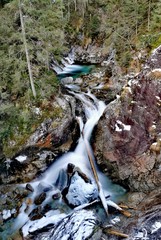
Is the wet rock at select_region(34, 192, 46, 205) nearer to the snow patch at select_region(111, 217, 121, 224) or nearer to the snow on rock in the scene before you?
the snow on rock

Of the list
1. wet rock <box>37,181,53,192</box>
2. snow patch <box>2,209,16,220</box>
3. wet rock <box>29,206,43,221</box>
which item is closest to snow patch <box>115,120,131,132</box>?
wet rock <box>37,181,53,192</box>

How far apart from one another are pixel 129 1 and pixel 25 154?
52.6 ft

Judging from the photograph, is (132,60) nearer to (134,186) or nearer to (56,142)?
(56,142)

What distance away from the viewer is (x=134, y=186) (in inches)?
559

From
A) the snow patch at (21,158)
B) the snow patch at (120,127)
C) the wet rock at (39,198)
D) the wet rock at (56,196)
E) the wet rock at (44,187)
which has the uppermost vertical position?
the snow patch at (120,127)

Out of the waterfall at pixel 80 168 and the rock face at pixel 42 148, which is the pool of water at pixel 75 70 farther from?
the rock face at pixel 42 148

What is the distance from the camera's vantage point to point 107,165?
15508 millimetres

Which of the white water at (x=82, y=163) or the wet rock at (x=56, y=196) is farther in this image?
the wet rock at (x=56, y=196)

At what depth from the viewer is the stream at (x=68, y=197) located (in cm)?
1208

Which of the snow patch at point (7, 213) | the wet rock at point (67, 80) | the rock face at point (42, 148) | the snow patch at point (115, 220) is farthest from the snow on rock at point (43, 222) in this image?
the wet rock at point (67, 80)

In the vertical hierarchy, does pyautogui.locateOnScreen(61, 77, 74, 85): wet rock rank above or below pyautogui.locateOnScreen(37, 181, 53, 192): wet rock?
above

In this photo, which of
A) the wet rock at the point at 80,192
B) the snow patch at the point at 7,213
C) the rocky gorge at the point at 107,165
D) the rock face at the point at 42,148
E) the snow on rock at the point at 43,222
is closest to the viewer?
the rocky gorge at the point at 107,165

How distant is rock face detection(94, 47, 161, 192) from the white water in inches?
29.8

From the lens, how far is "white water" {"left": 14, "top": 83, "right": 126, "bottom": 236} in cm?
1407
